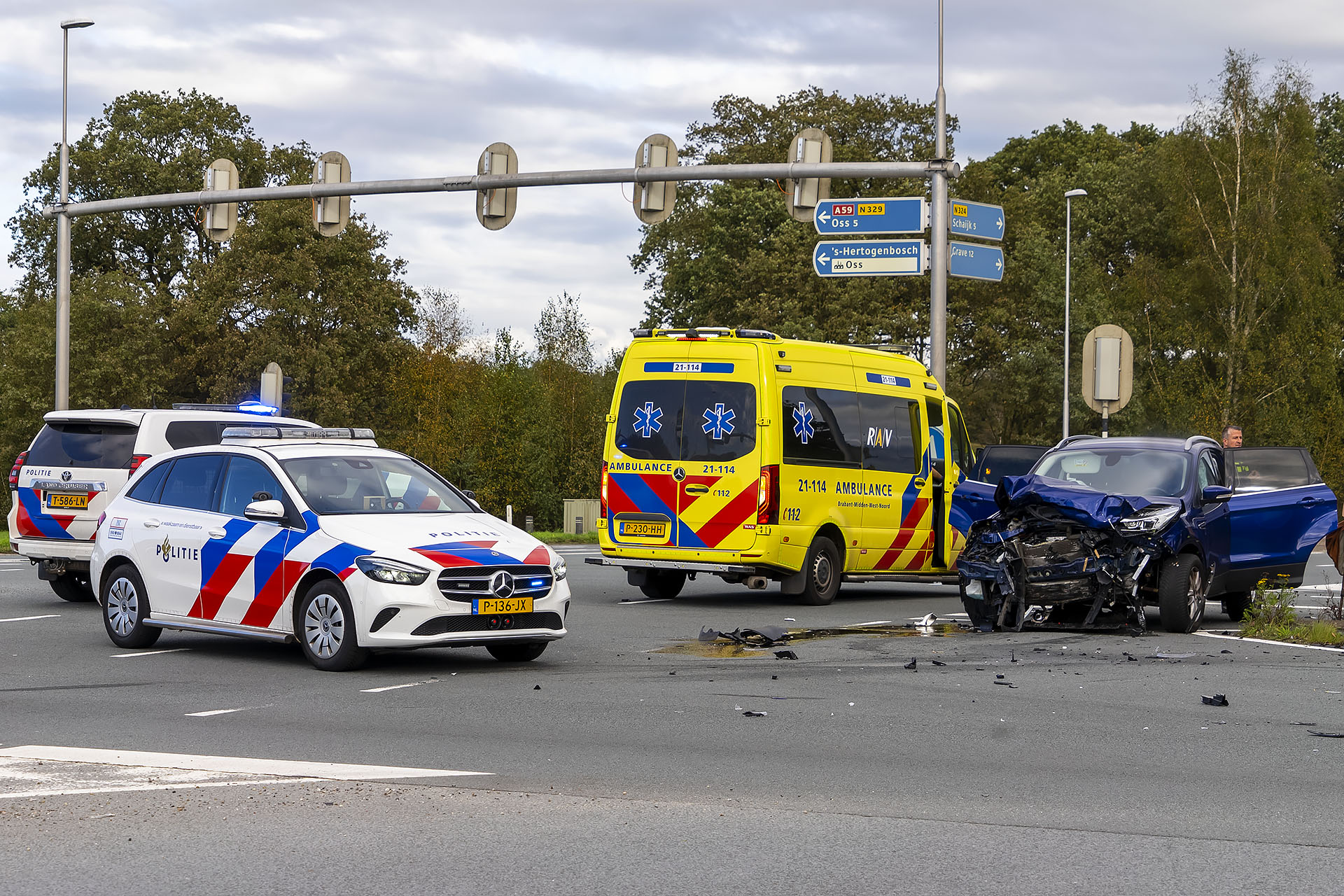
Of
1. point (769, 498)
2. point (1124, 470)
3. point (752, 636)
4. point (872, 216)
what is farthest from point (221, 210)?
point (1124, 470)

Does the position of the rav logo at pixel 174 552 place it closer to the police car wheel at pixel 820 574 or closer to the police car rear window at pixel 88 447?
the police car rear window at pixel 88 447

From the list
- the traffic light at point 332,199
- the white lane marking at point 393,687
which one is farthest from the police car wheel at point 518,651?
the traffic light at point 332,199

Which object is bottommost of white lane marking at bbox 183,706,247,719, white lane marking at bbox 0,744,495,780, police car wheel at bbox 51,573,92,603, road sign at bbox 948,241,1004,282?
police car wheel at bbox 51,573,92,603

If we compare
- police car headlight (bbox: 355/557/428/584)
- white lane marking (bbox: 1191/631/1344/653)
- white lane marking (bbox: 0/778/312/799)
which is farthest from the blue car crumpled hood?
white lane marking (bbox: 0/778/312/799)

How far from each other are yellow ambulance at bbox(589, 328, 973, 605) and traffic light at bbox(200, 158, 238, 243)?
9.17 metres

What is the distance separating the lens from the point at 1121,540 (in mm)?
13570

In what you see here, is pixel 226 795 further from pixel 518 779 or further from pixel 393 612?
pixel 393 612

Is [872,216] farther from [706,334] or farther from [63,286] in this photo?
[63,286]

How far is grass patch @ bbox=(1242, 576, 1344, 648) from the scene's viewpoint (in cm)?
1370

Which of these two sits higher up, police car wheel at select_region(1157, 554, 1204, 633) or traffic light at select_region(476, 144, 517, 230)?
traffic light at select_region(476, 144, 517, 230)

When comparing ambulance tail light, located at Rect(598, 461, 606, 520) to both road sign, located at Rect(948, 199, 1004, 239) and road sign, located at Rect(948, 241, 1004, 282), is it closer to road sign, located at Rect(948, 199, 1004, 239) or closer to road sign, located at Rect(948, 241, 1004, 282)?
road sign, located at Rect(948, 241, 1004, 282)

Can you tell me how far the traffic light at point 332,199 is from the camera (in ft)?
76.3

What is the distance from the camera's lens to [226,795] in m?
6.85

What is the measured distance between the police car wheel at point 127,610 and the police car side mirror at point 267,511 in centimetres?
154
